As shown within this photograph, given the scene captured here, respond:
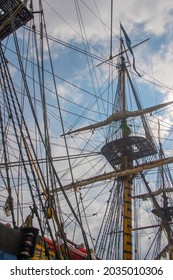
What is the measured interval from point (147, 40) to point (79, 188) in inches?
452

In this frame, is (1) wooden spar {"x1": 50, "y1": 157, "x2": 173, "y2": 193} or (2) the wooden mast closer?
(2) the wooden mast

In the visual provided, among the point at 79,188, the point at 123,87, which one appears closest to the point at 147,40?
the point at 123,87

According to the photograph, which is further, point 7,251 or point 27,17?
point 27,17

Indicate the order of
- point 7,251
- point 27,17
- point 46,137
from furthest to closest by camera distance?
1. point 27,17
2. point 46,137
3. point 7,251

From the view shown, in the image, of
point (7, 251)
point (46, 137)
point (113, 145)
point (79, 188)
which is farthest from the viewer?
point (113, 145)

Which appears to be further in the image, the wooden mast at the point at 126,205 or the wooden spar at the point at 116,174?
the wooden spar at the point at 116,174

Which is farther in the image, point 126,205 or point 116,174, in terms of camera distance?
point 116,174

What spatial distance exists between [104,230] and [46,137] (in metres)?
16.3

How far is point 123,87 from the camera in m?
28.1

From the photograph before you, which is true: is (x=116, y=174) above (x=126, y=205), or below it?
above
